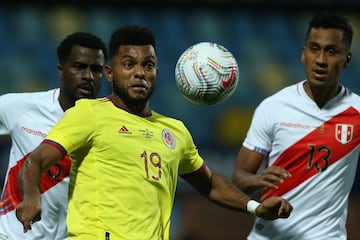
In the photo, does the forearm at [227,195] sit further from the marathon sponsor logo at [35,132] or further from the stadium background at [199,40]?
the stadium background at [199,40]

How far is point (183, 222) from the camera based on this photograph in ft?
31.7

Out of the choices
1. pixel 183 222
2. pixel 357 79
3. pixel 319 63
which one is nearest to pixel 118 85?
pixel 319 63

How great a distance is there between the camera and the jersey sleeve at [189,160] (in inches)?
192

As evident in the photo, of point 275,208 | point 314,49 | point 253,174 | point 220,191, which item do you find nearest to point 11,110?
point 220,191

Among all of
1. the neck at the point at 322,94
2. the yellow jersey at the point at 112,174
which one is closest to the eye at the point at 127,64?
the yellow jersey at the point at 112,174

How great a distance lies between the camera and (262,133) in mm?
5660

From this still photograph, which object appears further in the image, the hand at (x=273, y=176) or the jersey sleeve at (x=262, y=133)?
the jersey sleeve at (x=262, y=133)

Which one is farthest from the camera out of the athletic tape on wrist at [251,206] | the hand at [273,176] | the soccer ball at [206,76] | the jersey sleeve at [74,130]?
the soccer ball at [206,76]

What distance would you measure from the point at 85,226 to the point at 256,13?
960cm

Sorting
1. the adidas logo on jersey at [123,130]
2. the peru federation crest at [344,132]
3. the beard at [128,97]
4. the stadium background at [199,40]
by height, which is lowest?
the stadium background at [199,40]

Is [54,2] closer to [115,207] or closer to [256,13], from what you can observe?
[256,13]

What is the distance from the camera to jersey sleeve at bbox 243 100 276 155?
5652 millimetres

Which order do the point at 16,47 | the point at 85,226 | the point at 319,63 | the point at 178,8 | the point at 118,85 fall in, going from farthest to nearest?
the point at 178,8
the point at 16,47
the point at 319,63
the point at 118,85
the point at 85,226

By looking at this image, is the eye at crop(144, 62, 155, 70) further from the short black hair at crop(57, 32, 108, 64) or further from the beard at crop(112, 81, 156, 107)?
the short black hair at crop(57, 32, 108, 64)
